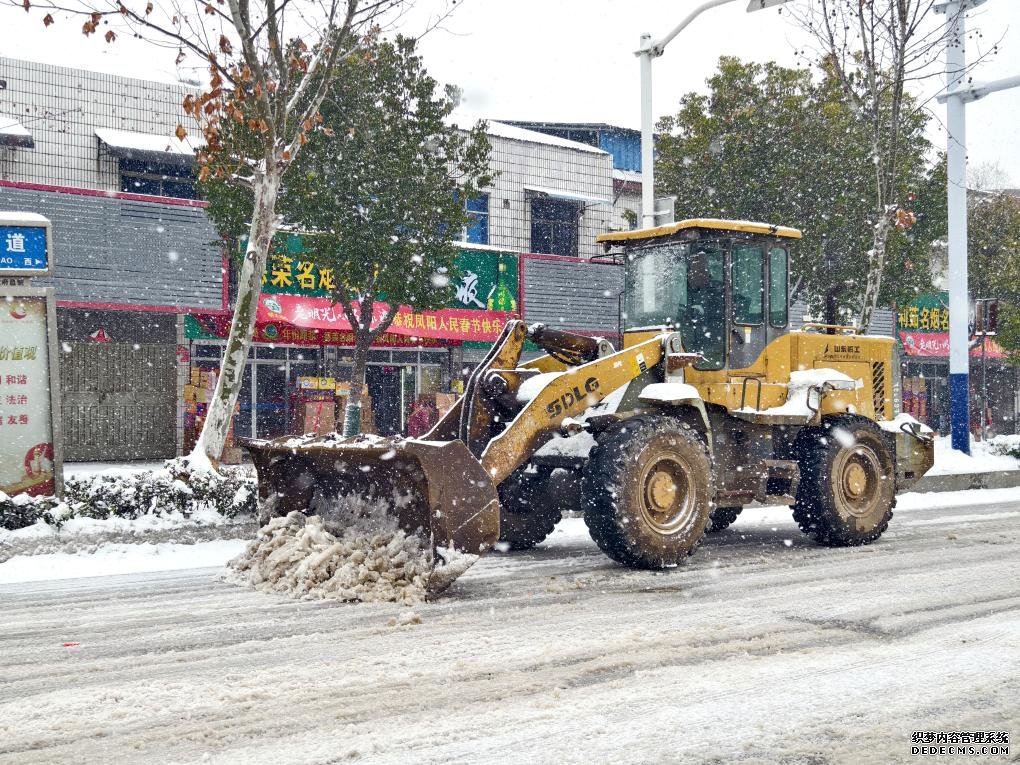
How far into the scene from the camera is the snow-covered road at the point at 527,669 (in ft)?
12.9

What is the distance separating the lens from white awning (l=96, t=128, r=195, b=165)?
19.8m

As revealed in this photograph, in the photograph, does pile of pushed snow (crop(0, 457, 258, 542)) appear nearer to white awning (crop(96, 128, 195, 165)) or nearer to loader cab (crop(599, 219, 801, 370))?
loader cab (crop(599, 219, 801, 370))

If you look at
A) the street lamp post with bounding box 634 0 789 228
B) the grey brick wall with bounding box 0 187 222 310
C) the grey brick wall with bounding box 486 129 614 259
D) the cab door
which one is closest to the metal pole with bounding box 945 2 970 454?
the street lamp post with bounding box 634 0 789 228

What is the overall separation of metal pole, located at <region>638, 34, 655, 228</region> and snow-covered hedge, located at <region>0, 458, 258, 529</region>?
7965 mm

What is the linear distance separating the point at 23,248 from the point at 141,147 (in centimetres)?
1050

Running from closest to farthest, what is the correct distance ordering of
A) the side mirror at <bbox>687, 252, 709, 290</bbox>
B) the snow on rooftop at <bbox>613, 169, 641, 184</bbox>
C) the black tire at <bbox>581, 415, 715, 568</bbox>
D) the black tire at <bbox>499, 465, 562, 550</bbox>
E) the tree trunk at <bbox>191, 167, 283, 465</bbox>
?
1. the black tire at <bbox>581, 415, 715, 568</bbox>
2. the side mirror at <bbox>687, 252, 709, 290</bbox>
3. the black tire at <bbox>499, 465, 562, 550</bbox>
4. the tree trunk at <bbox>191, 167, 283, 465</bbox>
5. the snow on rooftop at <bbox>613, 169, 641, 184</bbox>

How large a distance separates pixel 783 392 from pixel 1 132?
15.3 metres

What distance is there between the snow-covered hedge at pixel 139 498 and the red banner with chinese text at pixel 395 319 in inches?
390

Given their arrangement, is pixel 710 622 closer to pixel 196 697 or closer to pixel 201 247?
pixel 196 697

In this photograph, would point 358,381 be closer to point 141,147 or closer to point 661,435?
point 141,147

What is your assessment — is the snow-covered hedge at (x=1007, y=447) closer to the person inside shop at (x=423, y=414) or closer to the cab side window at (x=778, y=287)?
the person inside shop at (x=423, y=414)

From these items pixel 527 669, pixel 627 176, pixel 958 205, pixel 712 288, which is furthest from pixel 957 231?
pixel 527 669

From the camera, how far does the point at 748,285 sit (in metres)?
9.20

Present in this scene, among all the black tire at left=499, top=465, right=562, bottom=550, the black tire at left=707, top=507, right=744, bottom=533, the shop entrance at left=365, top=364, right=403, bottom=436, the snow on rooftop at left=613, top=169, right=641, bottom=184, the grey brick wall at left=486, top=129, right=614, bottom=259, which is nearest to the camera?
the black tire at left=499, top=465, right=562, bottom=550
